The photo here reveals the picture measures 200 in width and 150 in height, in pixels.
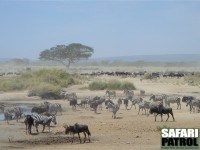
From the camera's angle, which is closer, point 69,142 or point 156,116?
point 69,142

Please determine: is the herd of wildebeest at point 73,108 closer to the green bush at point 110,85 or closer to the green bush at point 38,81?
the green bush at point 38,81

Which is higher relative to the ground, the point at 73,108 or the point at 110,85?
the point at 110,85

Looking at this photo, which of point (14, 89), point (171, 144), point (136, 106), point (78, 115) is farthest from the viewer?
point (14, 89)

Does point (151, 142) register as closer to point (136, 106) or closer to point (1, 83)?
point (136, 106)

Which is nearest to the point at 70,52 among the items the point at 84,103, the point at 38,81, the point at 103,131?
the point at 38,81

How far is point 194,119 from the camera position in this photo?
2395cm

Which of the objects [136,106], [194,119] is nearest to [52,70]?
[136,106]

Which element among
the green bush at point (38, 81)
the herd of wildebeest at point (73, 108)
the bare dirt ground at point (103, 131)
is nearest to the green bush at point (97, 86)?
the green bush at point (38, 81)

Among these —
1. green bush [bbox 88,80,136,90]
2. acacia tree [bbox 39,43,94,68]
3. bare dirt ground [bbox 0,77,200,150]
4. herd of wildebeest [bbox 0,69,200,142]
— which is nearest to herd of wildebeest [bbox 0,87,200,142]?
herd of wildebeest [bbox 0,69,200,142]

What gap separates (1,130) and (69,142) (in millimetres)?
4562

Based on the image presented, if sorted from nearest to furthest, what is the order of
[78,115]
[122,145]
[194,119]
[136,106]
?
[122,145] < [194,119] < [78,115] < [136,106]

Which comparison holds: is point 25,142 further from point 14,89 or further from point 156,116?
point 14,89

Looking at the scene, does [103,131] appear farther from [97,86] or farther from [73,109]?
[97,86]

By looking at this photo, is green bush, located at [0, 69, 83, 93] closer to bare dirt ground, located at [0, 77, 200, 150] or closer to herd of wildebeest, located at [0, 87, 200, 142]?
herd of wildebeest, located at [0, 87, 200, 142]
